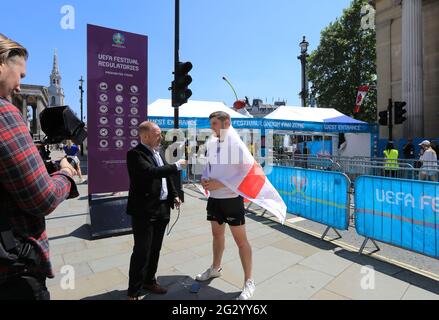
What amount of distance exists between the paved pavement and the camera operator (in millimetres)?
2042

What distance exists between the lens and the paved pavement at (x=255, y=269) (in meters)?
3.39

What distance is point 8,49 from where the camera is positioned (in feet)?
4.64

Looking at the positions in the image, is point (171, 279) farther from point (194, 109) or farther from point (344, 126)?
point (344, 126)

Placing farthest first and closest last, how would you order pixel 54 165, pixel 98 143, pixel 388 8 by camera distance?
pixel 388 8
pixel 98 143
pixel 54 165

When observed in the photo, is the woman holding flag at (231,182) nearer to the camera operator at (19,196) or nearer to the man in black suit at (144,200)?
the man in black suit at (144,200)

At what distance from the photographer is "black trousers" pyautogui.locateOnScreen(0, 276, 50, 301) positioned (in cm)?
141

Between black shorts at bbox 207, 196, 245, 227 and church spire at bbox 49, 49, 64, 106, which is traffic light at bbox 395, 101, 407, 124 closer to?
black shorts at bbox 207, 196, 245, 227

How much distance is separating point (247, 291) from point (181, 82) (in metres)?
5.15

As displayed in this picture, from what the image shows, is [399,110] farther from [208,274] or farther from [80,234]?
[80,234]

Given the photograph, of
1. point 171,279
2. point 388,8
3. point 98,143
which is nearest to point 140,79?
point 98,143

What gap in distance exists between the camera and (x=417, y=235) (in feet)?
13.4

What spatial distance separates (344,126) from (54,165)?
16569 millimetres

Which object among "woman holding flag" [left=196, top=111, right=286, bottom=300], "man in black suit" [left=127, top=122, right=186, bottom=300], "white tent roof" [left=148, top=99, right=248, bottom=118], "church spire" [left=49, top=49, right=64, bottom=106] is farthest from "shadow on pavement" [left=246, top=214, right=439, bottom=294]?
"church spire" [left=49, top=49, right=64, bottom=106]

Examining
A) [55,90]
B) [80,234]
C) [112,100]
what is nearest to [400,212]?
[112,100]
